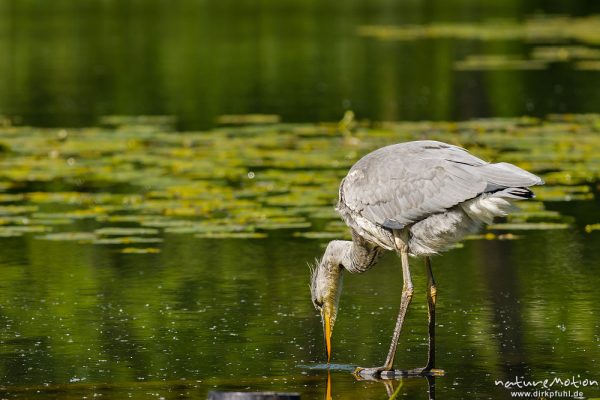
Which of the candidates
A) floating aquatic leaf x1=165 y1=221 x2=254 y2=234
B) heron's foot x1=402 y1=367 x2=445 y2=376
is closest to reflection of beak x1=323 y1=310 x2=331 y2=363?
heron's foot x1=402 y1=367 x2=445 y2=376

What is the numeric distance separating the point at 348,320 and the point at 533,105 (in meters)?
11.7

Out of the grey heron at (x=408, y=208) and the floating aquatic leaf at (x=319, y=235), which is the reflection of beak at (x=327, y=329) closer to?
the grey heron at (x=408, y=208)

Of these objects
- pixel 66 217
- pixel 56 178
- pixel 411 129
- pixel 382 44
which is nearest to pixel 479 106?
pixel 411 129

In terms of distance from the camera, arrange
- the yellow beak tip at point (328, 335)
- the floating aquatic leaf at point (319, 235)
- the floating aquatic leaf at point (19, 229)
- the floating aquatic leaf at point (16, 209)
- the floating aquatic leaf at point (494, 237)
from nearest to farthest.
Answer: the yellow beak tip at point (328, 335) → the floating aquatic leaf at point (319, 235) → the floating aquatic leaf at point (494, 237) → the floating aquatic leaf at point (19, 229) → the floating aquatic leaf at point (16, 209)

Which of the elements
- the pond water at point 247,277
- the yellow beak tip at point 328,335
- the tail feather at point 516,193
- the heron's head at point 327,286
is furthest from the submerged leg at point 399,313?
the tail feather at point 516,193

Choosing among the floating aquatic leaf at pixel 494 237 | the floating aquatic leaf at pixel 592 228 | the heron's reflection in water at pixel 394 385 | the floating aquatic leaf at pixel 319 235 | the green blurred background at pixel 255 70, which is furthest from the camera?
the green blurred background at pixel 255 70

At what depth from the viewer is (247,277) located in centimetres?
1005

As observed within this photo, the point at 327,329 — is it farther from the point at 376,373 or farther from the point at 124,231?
the point at 124,231

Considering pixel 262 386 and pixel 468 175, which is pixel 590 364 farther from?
pixel 262 386

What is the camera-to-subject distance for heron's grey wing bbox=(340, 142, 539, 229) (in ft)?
24.1

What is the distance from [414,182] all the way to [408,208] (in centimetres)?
15

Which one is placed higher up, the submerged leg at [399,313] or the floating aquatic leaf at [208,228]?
the submerged leg at [399,313]

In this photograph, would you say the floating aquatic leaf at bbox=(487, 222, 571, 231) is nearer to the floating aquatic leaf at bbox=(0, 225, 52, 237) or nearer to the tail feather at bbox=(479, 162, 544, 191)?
the floating aquatic leaf at bbox=(0, 225, 52, 237)

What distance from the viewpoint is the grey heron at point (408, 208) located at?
24.1 ft
